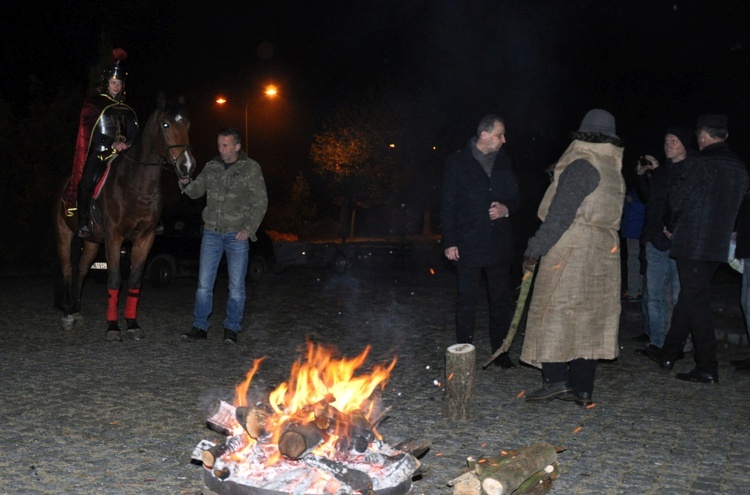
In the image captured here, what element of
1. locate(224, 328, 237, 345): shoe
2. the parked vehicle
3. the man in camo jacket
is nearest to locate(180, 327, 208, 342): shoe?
the man in camo jacket

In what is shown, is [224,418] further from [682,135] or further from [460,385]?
[682,135]

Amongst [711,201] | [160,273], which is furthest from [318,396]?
[160,273]

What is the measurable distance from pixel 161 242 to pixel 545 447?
12.8 meters

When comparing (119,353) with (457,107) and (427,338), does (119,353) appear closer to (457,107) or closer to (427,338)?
(427,338)

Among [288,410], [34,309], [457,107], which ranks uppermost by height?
[457,107]

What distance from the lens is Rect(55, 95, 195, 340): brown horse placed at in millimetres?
9219

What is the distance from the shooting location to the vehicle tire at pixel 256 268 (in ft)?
59.3

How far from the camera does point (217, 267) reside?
9.34 meters

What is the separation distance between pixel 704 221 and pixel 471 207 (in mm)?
2179

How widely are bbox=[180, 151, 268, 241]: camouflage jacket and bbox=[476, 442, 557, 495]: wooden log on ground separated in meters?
5.44

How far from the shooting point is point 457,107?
4291cm

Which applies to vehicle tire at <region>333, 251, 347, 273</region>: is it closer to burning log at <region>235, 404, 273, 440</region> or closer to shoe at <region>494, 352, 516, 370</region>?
shoe at <region>494, 352, 516, 370</region>

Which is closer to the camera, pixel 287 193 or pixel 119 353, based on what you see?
pixel 119 353

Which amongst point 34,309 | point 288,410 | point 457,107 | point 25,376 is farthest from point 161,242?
point 457,107
